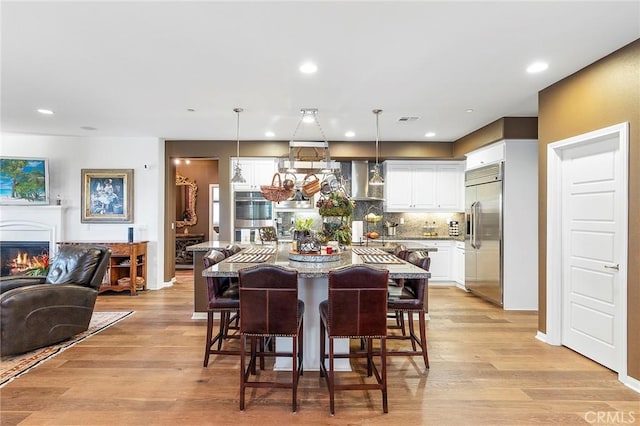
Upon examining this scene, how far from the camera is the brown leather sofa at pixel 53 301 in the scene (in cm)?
316

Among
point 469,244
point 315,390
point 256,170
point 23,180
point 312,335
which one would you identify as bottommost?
point 315,390

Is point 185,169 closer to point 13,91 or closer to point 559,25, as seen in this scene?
point 13,91

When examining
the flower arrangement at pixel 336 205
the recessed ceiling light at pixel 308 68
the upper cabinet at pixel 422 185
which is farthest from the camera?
the upper cabinet at pixel 422 185

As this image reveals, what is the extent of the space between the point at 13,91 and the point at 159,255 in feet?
10.8

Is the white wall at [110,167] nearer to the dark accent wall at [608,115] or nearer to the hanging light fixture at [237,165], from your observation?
the hanging light fixture at [237,165]

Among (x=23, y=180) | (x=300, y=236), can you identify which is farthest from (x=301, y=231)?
(x=23, y=180)

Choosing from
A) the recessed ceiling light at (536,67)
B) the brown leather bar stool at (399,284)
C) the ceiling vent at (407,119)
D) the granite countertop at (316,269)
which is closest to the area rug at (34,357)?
the granite countertop at (316,269)

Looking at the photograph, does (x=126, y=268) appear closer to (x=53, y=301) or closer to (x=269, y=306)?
(x=53, y=301)

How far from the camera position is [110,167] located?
245 inches

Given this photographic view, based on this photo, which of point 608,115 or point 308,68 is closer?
point 608,115

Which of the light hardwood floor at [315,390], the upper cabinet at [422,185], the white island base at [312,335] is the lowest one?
the light hardwood floor at [315,390]

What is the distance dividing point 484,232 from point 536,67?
287 centimetres

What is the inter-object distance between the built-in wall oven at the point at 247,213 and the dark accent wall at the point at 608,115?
445 centimetres

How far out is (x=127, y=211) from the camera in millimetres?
6164
